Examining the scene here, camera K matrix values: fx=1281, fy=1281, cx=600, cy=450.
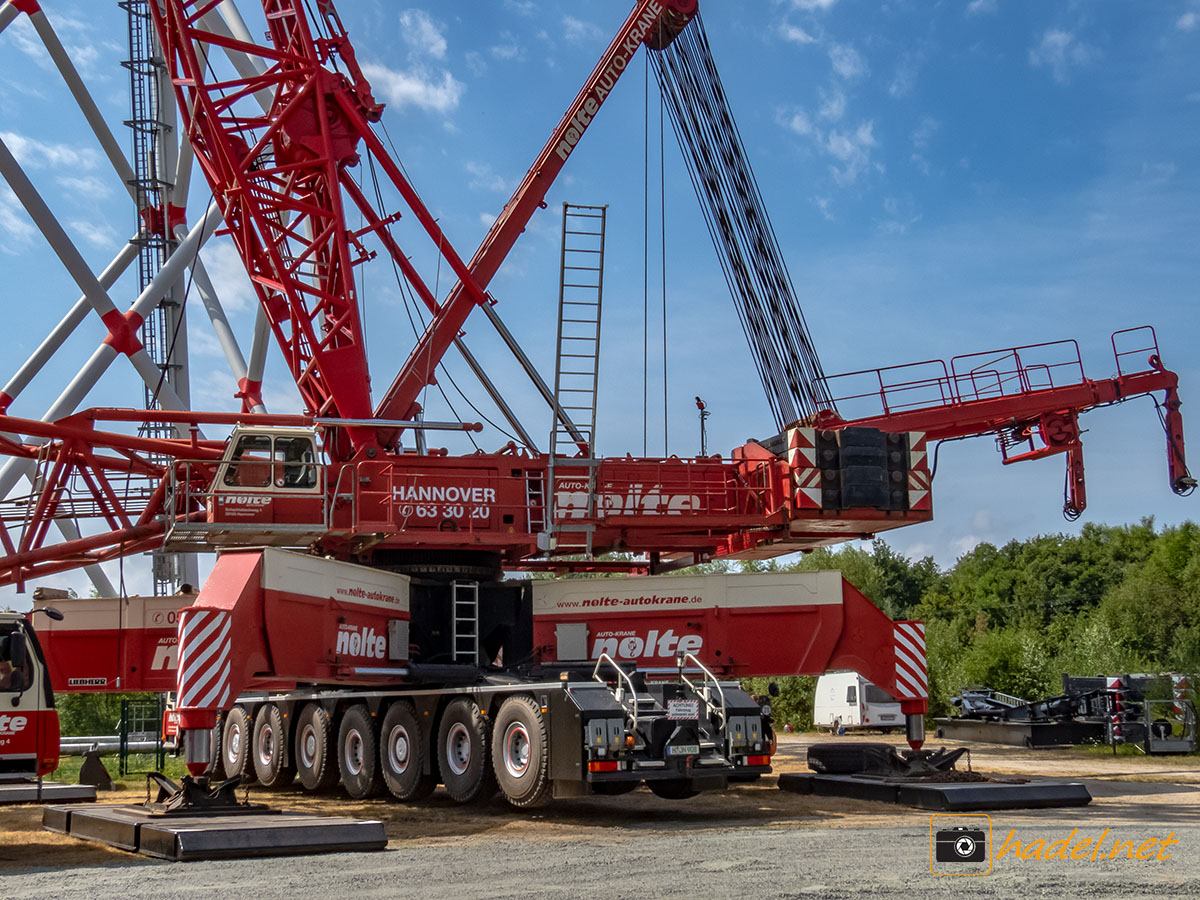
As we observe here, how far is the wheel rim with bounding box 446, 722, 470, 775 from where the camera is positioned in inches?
654

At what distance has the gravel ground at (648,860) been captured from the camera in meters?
9.13

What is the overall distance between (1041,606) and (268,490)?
58970 millimetres

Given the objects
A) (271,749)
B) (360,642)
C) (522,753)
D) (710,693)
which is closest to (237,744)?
(271,749)

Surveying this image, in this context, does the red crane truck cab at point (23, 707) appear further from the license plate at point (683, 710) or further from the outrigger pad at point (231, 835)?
the license plate at point (683, 710)

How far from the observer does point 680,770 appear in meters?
14.6

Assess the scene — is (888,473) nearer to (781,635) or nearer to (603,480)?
(781,635)

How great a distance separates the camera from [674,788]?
16016 millimetres

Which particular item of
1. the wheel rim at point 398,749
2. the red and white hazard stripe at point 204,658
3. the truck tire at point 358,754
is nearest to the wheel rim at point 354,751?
the truck tire at point 358,754

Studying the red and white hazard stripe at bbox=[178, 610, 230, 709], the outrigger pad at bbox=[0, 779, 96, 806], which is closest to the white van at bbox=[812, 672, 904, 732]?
the red and white hazard stripe at bbox=[178, 610, 230, 709]

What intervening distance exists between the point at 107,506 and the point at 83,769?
4.84 meters

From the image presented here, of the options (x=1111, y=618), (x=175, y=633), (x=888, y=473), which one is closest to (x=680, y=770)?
(x=888, y=473)

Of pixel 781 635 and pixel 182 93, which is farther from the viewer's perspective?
pixel 182 93

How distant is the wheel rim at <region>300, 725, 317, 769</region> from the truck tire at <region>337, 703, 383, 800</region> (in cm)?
72

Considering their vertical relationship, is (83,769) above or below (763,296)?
below
